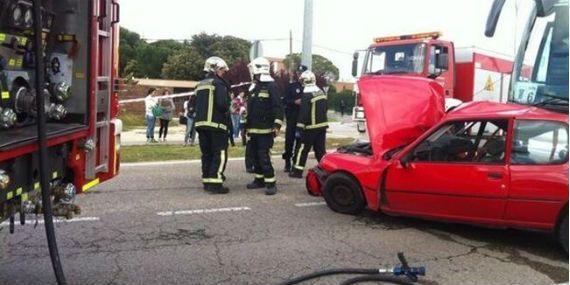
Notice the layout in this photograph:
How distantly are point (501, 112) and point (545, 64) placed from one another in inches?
59.7

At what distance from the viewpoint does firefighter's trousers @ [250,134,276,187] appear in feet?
28.0

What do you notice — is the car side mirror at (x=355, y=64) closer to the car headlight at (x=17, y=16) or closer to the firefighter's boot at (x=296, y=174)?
the firefighter's boot at (x=296, y=174)

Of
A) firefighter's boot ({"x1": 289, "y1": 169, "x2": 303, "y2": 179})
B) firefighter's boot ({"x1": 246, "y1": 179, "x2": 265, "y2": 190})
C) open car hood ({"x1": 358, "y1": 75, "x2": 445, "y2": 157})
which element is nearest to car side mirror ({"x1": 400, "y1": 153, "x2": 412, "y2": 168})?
open car hood ({"x1": 358, "y1": 75, "x2": 445, "y2": 157})

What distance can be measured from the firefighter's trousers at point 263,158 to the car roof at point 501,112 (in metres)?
2.89

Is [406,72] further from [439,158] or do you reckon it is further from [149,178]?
[439,158]

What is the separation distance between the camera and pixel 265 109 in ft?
28.4

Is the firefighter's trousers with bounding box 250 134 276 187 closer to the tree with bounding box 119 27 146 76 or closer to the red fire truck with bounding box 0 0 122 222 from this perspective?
the red fire truck with bounding box 0 0 122 222

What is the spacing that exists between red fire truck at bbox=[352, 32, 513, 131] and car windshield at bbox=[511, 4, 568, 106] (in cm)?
648

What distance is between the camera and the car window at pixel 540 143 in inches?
220

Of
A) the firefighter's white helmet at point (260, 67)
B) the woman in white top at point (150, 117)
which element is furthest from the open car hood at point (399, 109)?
the woman in white top at point (150, 117)

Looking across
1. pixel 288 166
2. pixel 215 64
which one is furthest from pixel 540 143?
pixel 288 166

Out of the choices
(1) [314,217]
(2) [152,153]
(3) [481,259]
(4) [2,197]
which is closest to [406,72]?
(2) [152,153]

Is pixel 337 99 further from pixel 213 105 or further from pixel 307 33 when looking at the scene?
pixel 213 105

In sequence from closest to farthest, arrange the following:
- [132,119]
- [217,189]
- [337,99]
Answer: [217,189] → [132,119] → [337,99]
